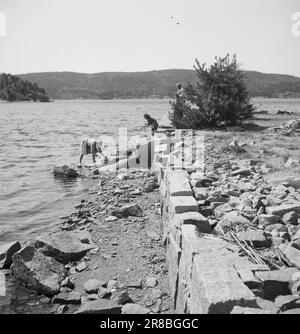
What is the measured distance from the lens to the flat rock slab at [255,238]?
14.4 ft

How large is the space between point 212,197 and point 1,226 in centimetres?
438

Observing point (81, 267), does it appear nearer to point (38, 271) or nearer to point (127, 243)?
point (38, 271)

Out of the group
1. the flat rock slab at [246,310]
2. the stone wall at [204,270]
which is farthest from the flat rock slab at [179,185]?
the flat rock slab at [246,310]

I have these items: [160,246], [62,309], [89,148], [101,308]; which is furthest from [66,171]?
[101,308]

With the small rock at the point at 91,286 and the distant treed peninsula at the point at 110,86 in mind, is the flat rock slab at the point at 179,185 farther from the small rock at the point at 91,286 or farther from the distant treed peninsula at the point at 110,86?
the distant treed peninsula at the point at 110,86

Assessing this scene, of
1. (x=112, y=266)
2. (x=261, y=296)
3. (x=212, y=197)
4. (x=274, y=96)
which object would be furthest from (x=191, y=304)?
(x=274, y=96)

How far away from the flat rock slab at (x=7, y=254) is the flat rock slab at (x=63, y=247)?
32cm

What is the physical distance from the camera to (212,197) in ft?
19.8

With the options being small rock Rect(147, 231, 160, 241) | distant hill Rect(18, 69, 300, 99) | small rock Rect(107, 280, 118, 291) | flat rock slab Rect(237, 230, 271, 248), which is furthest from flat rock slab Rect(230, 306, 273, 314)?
distant hill Rect(18, 69, 300, 99)

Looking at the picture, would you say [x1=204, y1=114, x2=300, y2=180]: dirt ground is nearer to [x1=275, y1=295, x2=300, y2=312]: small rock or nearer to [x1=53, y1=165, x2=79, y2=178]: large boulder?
[x1=275, y1=295, x2=300, y2=312]: small rock

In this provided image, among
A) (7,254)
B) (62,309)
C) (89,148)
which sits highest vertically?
(89,148)

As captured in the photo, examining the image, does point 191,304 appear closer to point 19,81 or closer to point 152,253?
point 152,253

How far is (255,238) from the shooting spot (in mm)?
4445

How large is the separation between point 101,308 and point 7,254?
222 cm
